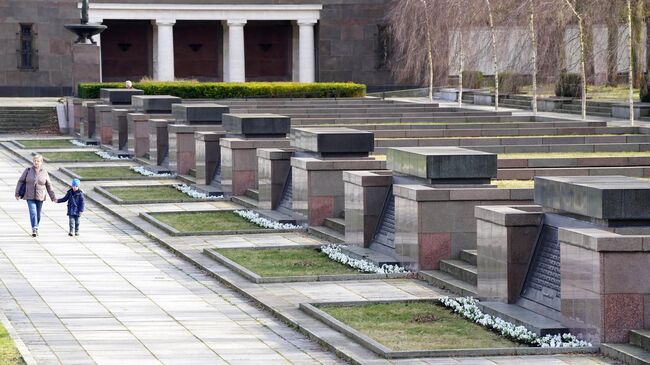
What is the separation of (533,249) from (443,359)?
3288 millimetres

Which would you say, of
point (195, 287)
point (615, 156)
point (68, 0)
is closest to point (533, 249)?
point (195, 287)

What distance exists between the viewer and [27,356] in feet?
52.4

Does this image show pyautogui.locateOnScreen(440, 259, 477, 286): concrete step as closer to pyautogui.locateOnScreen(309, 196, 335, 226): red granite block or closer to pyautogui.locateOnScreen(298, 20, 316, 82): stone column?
pyautogui.locateOnScreen(309, 196, 335, 226): red granite block

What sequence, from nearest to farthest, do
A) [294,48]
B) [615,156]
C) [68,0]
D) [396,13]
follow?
[615,156] → [396,13] → [68,0] → [294,48]

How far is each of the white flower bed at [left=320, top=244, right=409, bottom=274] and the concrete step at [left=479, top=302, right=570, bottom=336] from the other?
12.0 ft

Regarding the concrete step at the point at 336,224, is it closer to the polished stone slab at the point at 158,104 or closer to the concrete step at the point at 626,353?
the concrete step at the point at 626,353

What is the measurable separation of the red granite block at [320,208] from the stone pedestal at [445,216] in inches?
220

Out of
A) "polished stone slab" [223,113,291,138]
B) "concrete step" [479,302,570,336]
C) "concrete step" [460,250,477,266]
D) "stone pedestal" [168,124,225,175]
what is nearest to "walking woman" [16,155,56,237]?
"polished stone slab" [223,113,291,138]

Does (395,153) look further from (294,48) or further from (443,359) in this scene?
(294,48)

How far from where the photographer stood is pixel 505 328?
17.4m

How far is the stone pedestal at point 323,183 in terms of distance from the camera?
2756 centimetres

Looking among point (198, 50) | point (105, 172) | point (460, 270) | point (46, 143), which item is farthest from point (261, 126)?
point (198, 50)

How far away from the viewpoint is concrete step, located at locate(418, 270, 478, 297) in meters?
20.0

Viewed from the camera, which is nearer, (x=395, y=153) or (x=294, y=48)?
(x=395, y=153)
